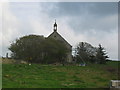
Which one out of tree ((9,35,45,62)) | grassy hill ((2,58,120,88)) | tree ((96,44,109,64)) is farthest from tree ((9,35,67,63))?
grassy hill ((2,58,120,88))

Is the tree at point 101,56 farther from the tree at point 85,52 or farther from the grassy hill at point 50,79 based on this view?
the grassy hill at point 50,79

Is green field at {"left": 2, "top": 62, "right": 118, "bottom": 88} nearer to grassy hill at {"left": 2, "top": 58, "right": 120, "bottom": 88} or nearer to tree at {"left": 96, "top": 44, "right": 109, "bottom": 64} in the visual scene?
grassy hill at {"left": 2, "top": 58, "right": 120, "bottom": 88}

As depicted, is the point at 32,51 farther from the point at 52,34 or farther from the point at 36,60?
the point at 52,34

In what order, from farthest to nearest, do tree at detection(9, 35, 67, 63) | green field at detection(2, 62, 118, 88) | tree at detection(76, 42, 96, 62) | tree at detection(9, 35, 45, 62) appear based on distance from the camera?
tree at detection(76, 42, 96, 62) → tree at detection(9, 35, 67, 63) → tree at detection(9, 35, 45, 62) → green field at detection(2, 62, 118, 88)

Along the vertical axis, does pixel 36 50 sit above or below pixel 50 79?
above

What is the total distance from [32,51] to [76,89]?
29549mm

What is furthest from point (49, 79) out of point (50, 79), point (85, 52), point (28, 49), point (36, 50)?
point (85, 52)

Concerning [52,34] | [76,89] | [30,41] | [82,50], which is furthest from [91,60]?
[76,89]

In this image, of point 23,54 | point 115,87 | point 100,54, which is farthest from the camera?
point 100,54

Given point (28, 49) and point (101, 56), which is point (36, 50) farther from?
point (101, 56)

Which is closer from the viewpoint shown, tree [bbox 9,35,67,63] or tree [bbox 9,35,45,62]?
tree [bbox 9,35,45,62]

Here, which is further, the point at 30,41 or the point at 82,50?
the point at 82,50

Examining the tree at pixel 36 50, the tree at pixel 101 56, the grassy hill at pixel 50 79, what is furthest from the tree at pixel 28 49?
the grassy hill at pixel 50 79

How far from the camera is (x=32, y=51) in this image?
133 feet
